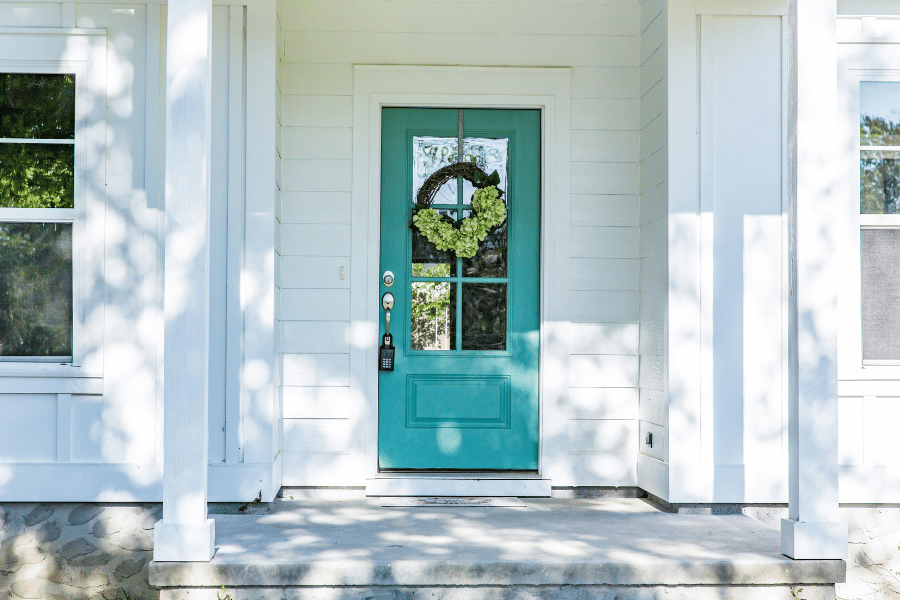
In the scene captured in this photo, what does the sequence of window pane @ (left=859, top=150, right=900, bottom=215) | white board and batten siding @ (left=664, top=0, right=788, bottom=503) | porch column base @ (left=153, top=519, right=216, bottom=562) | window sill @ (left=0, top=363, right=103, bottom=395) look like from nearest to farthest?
1. porch column base @ (left=153, top=519, right=216, bottom=562)
2. window sill @ (left=0, top=363, right=103, bottom=395)
3. white board and batten siding @ (left=664, top=0, right=788, bottom=503)
4. window pane @ (left=859, top=150, right=900, bottom=215)

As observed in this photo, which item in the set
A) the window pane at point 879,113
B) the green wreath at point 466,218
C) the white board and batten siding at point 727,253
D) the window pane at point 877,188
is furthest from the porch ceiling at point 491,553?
the window pane at point 879,113

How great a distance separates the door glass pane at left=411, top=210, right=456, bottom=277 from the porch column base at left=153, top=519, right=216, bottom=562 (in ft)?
5.61

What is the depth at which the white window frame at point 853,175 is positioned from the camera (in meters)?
3.39

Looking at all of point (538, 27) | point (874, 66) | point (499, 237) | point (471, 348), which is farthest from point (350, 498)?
point (874, 66)

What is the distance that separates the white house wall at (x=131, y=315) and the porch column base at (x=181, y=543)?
82 cm

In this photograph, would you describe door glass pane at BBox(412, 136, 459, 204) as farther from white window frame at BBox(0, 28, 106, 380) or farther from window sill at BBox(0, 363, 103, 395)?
window sill at BBox(0, 363, 103, 395)

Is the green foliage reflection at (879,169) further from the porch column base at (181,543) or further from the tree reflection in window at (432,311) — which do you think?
the porch column base at (181,543)

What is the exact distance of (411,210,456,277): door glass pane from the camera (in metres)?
3.71

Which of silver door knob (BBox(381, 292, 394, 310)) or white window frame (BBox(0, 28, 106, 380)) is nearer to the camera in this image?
white window frame (BBox(0, 28, 106, 380))

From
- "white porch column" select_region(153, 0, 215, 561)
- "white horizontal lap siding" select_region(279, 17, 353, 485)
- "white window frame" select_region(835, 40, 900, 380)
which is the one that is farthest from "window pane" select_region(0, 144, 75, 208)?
"white window frame" select_region(835, 40, 900, 380)

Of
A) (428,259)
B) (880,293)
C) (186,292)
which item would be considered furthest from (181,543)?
(880,293)

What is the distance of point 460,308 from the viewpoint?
12.2 ft

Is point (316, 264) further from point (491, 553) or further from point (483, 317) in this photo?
point (491, 553)

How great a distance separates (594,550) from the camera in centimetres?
262
